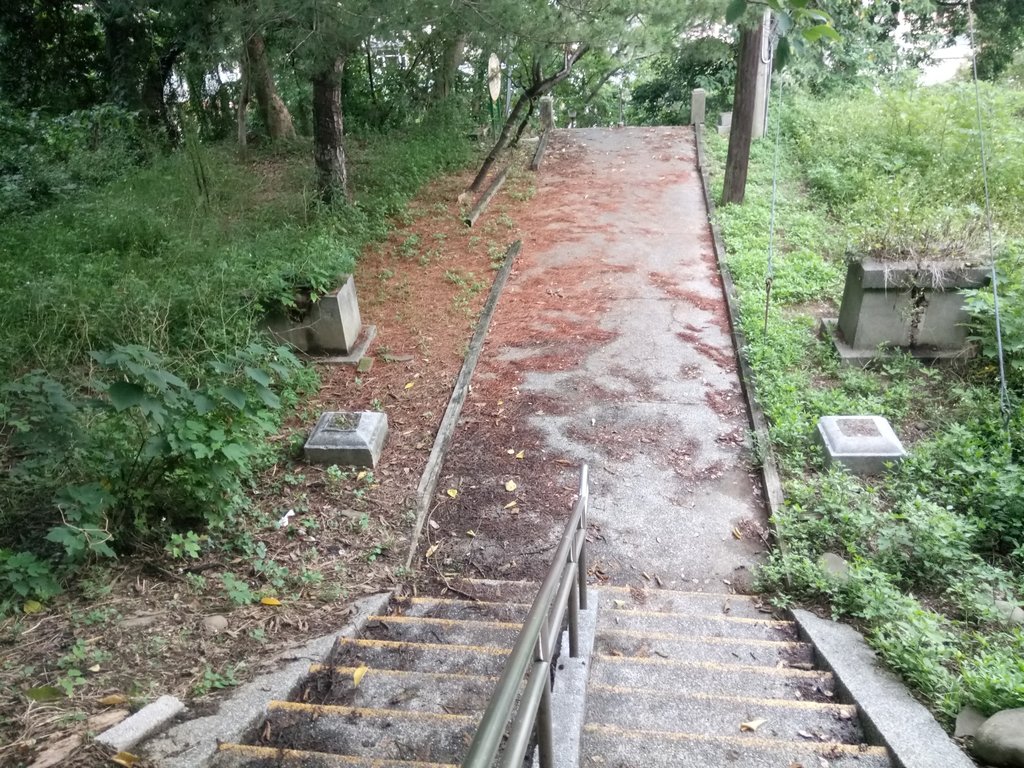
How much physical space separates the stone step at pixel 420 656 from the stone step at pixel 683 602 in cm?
96

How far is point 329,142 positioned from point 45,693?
815 cm

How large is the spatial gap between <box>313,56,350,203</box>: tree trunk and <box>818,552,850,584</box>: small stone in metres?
7.69

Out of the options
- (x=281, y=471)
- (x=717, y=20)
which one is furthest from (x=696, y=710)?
(x=717, y=20)

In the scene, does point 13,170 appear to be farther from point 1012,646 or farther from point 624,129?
point 1012,646

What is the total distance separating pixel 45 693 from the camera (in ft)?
9.00

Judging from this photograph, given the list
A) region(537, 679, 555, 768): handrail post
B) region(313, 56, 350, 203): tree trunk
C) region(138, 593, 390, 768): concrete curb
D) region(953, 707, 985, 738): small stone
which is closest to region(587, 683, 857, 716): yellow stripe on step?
region(953, 707, 985, 738): small stone

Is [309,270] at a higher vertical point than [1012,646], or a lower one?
higher

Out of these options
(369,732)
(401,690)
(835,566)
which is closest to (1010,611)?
(835,566)

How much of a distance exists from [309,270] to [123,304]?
1.52 meters

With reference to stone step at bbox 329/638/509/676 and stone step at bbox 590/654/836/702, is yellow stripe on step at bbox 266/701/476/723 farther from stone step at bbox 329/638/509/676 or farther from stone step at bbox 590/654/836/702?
stone step at bbox 590/654/836/702

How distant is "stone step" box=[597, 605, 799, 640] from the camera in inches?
149

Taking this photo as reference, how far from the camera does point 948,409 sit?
18.0ft

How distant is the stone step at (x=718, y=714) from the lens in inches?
111

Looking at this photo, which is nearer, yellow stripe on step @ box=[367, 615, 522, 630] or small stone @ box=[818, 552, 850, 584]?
yellow stripe on step @ box=[367, 615, 522, 630]
